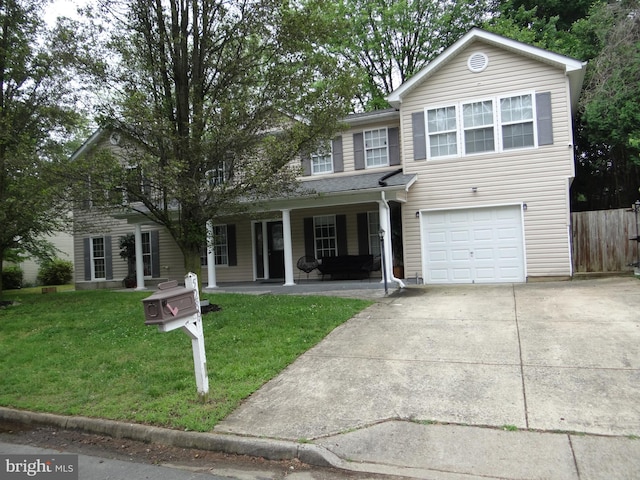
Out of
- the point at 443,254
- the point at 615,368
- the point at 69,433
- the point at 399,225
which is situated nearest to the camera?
the point at 69,433

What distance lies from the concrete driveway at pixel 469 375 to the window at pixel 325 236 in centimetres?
661

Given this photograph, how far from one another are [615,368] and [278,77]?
706cm

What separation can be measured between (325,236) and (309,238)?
1.82ft

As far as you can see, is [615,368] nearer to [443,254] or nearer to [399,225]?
[443,254]

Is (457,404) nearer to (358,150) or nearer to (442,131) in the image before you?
(442,131)

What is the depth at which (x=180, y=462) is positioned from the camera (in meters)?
3.83

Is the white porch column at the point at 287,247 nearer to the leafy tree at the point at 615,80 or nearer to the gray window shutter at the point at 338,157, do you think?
the gray window shutter at the point at 338,157

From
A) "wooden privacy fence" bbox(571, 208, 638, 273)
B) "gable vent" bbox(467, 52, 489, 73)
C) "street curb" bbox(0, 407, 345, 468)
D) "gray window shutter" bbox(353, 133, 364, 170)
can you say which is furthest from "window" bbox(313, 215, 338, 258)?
"street curb" bbox(0, 407, 345, 468)

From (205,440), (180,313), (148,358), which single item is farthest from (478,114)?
(205,440)

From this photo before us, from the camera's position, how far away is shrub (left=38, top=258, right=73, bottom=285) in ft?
86.1

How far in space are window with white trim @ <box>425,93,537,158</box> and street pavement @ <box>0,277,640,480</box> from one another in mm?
6121

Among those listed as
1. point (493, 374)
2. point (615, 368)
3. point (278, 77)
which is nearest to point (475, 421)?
point (493, 374)

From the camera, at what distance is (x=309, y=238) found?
1512 cm

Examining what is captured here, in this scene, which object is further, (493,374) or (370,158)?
(370,158)
